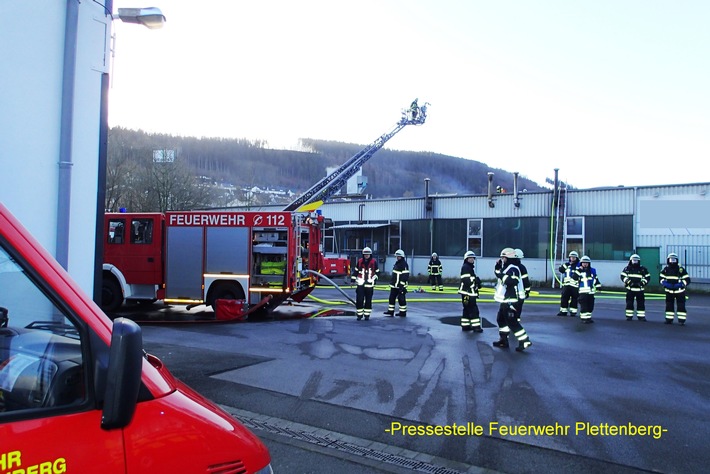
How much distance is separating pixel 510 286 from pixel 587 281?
15.4ft

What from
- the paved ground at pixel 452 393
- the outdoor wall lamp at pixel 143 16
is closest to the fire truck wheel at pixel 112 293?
the paved ground at pixel 452 393

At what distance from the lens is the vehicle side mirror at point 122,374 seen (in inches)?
64.0

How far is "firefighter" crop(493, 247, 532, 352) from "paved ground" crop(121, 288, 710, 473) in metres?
0.26

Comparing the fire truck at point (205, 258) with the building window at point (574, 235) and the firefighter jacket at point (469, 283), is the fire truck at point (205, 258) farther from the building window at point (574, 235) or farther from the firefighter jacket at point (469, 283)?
the building window at point (574, 235)

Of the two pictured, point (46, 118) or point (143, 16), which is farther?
point (143, 16)

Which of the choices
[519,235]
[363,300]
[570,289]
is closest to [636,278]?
[570,289]

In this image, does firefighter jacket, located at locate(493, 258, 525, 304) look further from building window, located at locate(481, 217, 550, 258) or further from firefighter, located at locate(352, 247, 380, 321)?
building window, located at locate(481, 217, 550, 258)

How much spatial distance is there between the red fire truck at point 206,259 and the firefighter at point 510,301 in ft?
16.0

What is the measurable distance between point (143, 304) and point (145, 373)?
13303 mm

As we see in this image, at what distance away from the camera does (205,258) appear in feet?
38.8

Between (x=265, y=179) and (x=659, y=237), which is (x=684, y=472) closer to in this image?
(x=659, y=237)

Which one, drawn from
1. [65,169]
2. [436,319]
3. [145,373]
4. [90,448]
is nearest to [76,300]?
[145,373]

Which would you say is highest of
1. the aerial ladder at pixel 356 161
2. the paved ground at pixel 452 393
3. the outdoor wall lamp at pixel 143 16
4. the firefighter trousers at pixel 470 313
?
the aerial ladder at pixel 356 161

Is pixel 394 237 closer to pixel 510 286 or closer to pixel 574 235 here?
pixel 574 235
